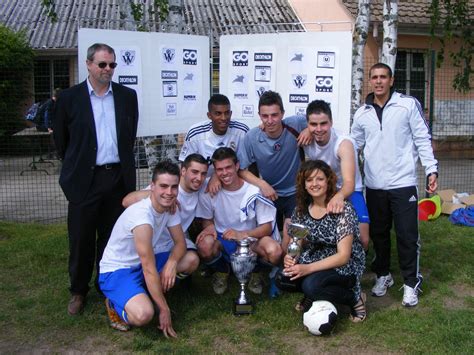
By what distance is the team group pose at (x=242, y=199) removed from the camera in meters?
4.29

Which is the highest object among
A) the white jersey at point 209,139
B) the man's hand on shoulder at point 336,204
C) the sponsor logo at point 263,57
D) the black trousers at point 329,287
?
the sponsor logo at point 263,57

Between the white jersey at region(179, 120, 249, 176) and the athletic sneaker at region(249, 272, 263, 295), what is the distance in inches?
40.7

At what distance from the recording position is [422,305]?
Answer: 4812mm

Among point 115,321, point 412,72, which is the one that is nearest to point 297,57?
point 115,321

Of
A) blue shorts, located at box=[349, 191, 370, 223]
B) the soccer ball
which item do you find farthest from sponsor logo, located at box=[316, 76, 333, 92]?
the soccer ball

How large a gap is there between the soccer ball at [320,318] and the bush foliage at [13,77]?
24.9 feet

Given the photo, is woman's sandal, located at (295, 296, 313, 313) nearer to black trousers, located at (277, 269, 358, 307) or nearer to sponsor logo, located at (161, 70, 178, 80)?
black trousers, located at (277, 269, 358, 307)

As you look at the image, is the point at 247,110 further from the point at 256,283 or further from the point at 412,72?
the point at 412,72

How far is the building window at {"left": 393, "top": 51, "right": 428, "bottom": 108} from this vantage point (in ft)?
46.5

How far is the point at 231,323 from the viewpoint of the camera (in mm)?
4512

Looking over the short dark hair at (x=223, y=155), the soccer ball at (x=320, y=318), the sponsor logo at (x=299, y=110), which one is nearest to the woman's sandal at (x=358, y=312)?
the soccer ball at (x=320, y=318)

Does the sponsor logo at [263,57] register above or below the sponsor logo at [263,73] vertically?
above

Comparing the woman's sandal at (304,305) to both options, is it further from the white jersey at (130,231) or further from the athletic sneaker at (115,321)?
the athletic sneaker at (115,321)

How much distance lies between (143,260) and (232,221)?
114 cm
